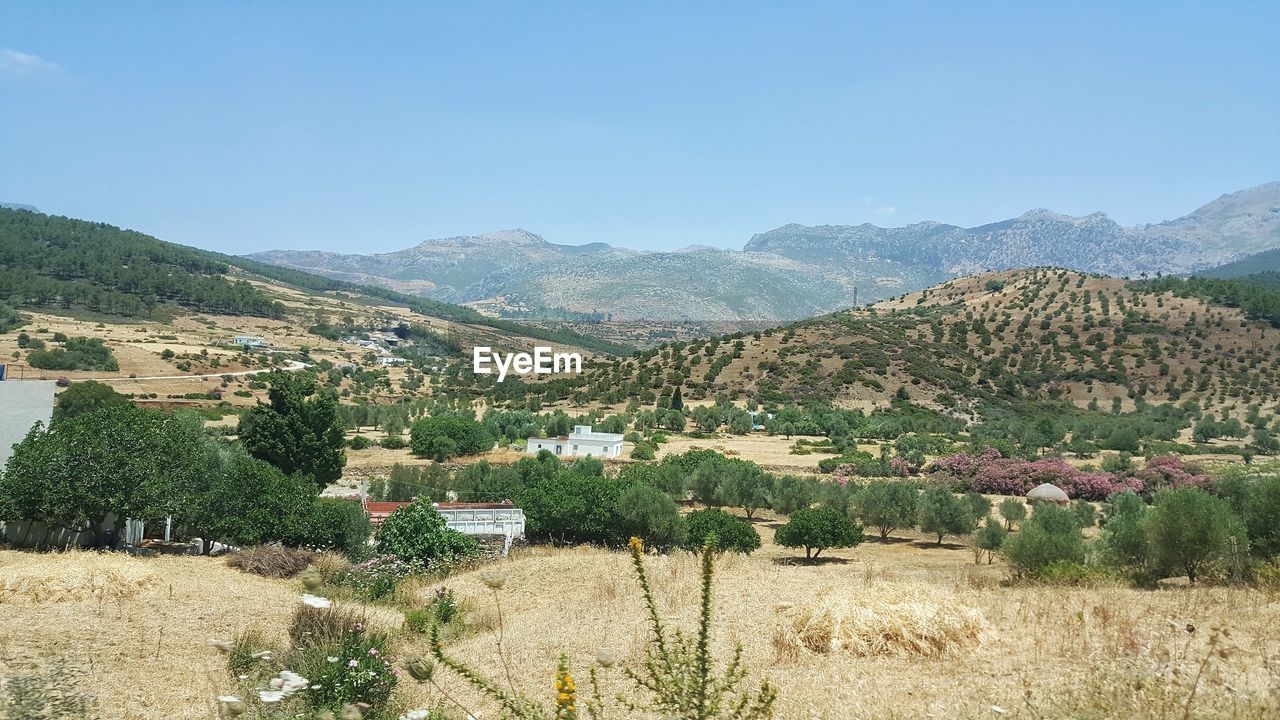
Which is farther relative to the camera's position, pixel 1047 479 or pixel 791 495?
pixel 1047 479

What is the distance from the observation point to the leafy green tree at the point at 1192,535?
12.8 m

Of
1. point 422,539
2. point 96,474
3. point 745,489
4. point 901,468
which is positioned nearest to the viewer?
point 96,474

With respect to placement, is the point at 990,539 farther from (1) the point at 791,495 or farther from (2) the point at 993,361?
(2) the point at 993,361

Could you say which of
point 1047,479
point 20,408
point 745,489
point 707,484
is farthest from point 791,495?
point 20,408

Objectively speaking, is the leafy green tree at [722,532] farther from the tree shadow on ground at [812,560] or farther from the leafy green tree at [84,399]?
the leafy green tree at [84,399]

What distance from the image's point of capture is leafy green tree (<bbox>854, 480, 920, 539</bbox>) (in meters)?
29.1

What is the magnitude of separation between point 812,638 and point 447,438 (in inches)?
1683

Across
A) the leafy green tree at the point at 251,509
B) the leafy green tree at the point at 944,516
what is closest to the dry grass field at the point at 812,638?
the leafy green tree at the point at 251,509

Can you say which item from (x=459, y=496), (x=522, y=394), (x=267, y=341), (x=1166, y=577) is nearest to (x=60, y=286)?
(x=267, y=341)

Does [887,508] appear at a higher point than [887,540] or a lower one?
higher

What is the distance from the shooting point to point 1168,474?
3497 cm

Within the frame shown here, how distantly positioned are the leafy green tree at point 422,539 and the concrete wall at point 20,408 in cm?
992

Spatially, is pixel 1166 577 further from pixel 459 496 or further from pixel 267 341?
pixel 267 341

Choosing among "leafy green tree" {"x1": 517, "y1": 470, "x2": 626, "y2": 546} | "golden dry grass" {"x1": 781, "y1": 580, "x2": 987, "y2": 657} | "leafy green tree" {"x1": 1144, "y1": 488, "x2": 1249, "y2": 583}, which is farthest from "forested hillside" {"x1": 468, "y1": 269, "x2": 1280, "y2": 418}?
"golden dry grass" {"x1": 781, "y1": 580, "x2": 987, "y2": 657}
